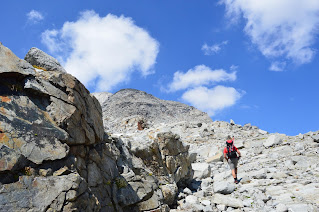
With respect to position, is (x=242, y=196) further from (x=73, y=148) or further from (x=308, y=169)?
(x=73, y=148)

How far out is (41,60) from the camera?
8.59 metres

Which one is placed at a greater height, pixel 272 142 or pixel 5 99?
pixel 272 142

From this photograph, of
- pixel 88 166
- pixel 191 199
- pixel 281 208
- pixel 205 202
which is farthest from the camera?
pixel 191 199

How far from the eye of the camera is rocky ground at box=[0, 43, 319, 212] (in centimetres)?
566

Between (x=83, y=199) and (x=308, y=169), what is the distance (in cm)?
1292

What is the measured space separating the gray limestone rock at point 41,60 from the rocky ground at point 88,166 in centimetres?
3

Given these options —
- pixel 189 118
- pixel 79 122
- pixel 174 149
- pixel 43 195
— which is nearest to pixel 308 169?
pixel 174 149

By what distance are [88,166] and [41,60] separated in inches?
156

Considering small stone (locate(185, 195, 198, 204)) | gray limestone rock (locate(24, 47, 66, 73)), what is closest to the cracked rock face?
gray limestone rock (locate(24, 47, 66, 73))

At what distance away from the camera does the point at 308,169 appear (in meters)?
14.1

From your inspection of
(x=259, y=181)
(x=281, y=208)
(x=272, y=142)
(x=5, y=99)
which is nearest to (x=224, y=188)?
(x=259, y=181)

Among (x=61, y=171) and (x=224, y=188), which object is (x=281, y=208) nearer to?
(x=224, y=188)

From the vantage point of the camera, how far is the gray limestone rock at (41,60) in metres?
8.59

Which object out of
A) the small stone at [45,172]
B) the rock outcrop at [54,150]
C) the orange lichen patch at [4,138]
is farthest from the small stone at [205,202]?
the orange lichen patch at [4,138]
